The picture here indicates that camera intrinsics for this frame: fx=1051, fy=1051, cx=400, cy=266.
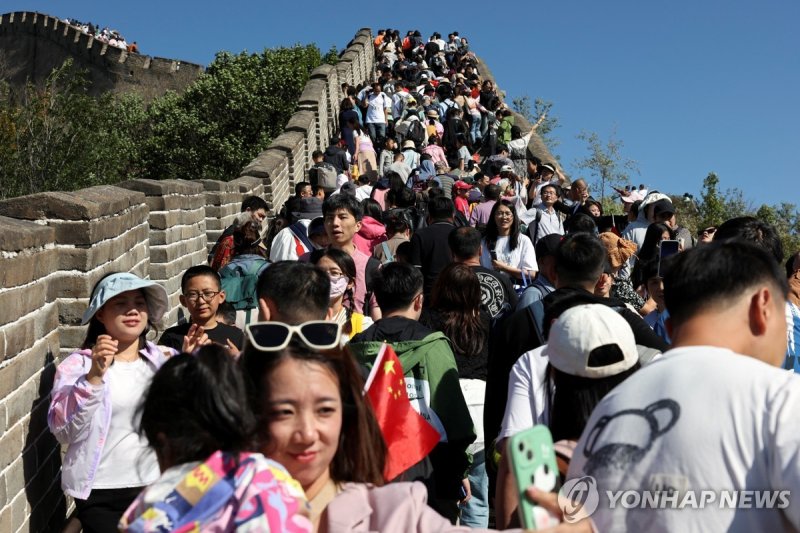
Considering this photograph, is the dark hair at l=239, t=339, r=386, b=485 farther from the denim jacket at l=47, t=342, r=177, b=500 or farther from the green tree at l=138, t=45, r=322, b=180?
the green tree at l=138, t=45, r=322, b=180

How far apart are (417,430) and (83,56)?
51688mm

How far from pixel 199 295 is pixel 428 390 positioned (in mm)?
1732

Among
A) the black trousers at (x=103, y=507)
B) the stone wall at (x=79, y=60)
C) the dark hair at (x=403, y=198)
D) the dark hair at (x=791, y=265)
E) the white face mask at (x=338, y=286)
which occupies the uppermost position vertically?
the stone wall at (x=79, y=60)

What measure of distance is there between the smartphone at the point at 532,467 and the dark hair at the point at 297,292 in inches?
82.9

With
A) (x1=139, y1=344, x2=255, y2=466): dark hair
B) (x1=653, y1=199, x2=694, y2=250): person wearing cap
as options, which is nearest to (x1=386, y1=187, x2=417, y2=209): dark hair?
(x1=653, y1=199, x2=694, y2=250): person wearing cap

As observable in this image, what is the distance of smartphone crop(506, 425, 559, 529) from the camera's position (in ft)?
7.30

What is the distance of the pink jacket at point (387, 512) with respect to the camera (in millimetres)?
2602

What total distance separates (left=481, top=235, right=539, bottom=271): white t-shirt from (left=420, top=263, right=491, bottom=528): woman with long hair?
3127 mm

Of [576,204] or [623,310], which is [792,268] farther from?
[576,204]

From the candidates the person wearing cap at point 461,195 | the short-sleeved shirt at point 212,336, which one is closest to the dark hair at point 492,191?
the person wearing cap at point 461,195

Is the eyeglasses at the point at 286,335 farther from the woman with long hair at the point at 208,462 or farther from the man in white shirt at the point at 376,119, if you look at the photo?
the man in white shirt at the point at 376,119

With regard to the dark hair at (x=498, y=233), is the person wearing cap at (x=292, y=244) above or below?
below

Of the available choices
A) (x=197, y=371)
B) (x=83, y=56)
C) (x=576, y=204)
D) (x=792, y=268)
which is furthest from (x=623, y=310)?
(x=83, y=56)

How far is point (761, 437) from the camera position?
225cm
